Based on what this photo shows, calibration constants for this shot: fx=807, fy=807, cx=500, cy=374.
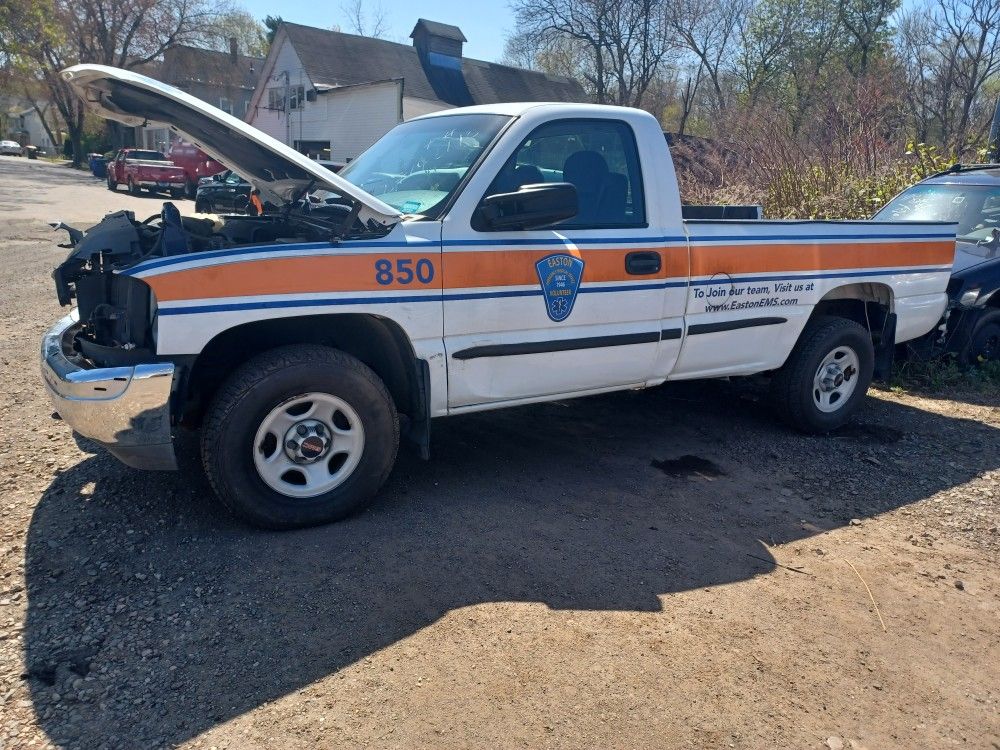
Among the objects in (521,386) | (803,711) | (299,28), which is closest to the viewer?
(803,711)

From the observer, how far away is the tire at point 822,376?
17.9 feet

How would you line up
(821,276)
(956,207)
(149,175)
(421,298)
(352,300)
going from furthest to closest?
(149,175) → (956,207) → (821,276) → (421,298) → (352,300)

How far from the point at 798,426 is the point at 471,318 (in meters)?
2.80

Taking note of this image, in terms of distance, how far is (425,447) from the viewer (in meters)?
4.08

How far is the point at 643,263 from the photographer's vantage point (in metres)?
4.46

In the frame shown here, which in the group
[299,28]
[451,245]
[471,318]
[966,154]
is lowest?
[471,318]

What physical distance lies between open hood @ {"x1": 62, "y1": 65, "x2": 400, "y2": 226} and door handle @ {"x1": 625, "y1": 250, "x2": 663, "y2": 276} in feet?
4.37

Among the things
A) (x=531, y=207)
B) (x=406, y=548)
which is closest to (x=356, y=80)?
(x=531, y=207)

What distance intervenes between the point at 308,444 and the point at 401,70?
36.6 m

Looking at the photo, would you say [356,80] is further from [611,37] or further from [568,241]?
[568,241]

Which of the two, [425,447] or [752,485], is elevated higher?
[425,447]

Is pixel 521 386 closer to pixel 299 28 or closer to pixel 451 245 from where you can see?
pixel 451 245

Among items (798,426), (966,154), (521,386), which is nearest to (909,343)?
(798,426)

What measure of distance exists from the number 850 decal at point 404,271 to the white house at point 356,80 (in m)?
32.0
